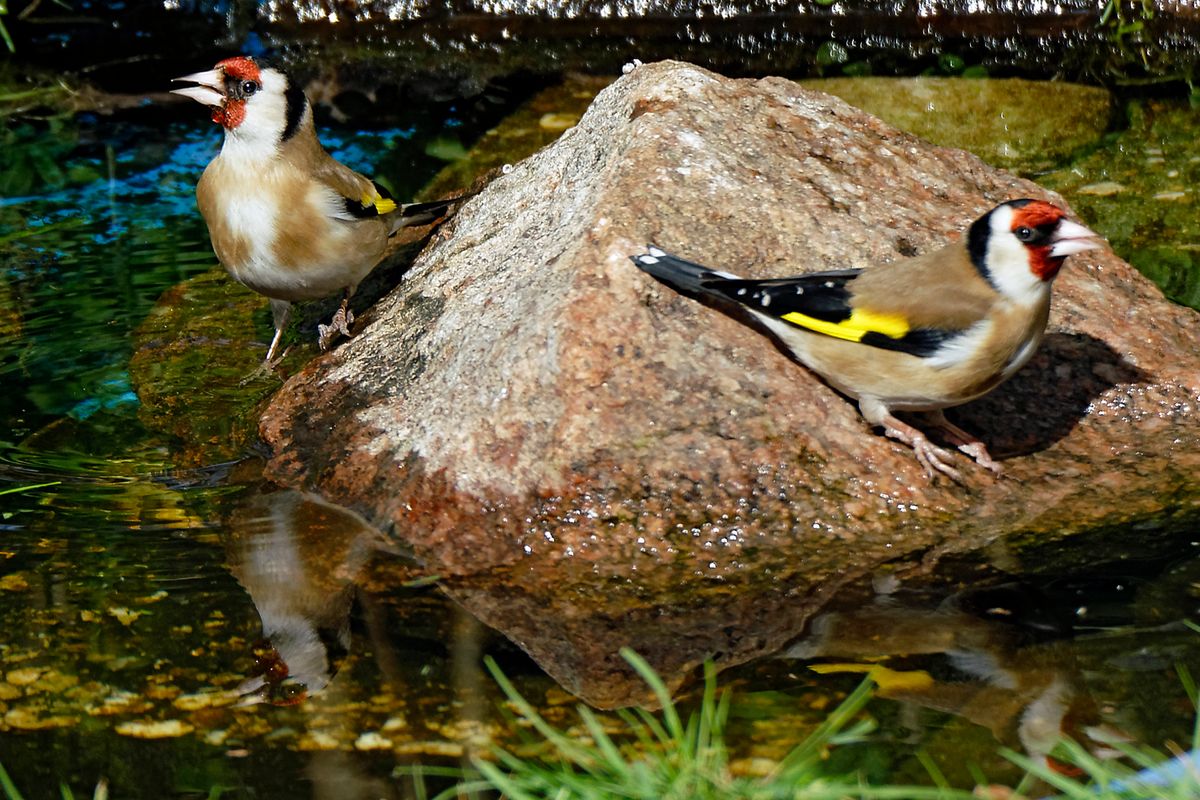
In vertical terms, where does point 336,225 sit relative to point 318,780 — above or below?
above

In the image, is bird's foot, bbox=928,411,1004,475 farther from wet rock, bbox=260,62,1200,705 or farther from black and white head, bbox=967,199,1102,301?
black and white head, bbox=967,199,1102,301

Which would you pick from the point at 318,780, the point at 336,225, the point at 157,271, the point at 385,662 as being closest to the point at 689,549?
the point at 385,662

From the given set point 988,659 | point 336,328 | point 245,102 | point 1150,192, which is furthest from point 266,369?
point 1150,192

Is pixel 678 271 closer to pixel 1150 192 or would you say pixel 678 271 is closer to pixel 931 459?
pixel 931 459

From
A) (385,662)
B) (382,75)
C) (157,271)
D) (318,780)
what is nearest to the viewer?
(318,780)

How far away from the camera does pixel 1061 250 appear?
4.12 metres

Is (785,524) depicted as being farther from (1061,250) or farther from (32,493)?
Result: (32,493)

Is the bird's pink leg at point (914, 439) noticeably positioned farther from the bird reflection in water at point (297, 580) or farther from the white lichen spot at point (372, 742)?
the white lichen spot at point (372, 742)

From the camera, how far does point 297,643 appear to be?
3.73 meters

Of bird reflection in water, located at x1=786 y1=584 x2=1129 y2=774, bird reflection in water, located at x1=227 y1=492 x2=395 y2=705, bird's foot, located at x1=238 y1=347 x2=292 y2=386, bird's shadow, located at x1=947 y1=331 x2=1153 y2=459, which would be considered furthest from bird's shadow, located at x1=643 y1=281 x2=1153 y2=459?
bird's foot, located at x1=238 y1=347 x2=292 y2=386

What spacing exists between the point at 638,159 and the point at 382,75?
4.77 m

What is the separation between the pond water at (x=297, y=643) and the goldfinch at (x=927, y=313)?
0.57 metres

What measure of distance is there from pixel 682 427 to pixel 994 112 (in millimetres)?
4490

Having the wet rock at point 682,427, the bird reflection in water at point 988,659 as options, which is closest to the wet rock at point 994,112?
the wet rock at point 682,427
